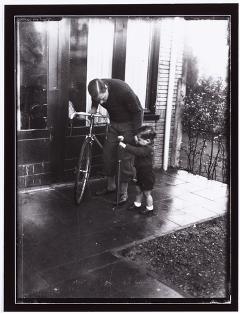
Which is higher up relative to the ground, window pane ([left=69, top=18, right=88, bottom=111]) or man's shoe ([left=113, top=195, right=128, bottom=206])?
window pane ([left=69, top=18, right=88, bottom=111])

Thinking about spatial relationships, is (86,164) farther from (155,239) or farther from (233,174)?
(233,174)

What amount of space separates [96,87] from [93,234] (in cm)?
189

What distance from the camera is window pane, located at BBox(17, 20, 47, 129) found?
545 centimetres

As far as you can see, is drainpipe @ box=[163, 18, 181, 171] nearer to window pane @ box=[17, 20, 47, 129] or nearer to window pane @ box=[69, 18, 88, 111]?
window pane @ box=[69, 18, 88, 111]

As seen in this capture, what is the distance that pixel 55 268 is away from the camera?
173 inches

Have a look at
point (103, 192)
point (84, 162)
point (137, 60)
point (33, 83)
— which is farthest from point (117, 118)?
point (137, 60)

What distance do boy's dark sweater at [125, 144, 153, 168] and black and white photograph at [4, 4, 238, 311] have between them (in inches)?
0.5

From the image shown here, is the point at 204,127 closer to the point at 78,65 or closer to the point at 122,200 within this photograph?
the point at 122,200

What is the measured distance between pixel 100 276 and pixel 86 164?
2.07 metres

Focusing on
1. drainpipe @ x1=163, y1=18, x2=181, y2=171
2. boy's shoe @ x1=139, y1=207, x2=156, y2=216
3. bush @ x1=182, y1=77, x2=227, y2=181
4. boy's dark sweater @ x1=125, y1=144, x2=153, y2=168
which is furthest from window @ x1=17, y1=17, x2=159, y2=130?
boy's shoe @ x1=139, y1=207, x2=156, y2=216

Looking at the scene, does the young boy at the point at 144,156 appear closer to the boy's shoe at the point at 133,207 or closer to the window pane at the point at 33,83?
the boy's shoe at the point at 133,207

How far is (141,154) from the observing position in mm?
5422

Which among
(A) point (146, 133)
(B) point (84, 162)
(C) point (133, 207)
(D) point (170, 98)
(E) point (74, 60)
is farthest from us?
(D) point (170, 98)

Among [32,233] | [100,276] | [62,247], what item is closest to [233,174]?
[100,276]
